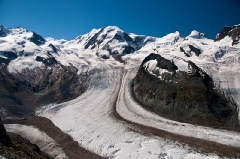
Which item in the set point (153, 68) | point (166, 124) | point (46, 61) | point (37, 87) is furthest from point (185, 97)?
point (46, 61)

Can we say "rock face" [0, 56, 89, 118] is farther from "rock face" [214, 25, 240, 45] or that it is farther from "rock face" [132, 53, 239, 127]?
"rock face" [214, 25, 240, 45]

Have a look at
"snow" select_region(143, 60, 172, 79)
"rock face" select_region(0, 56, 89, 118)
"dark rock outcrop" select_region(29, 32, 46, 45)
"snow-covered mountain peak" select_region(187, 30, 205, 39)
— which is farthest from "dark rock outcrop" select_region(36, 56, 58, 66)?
"snow-covered mountain peak" select_region(187, 30, 205, 39)

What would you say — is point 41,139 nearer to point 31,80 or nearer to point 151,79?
point 151,79

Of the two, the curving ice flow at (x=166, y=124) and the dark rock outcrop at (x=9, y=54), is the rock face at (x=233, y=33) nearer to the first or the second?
the curving ice flow at (x=166, y=124)

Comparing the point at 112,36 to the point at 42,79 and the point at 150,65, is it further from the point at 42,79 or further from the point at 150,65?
the point at 150,65

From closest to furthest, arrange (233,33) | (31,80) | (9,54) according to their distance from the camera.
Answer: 1. (31,80)
2. (233,33)
3. (9,54)

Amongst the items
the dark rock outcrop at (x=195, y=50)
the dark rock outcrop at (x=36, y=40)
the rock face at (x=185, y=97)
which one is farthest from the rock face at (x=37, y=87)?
the dark rock outcrop at (x=36, y=40)
